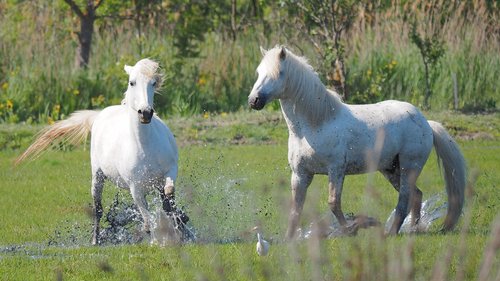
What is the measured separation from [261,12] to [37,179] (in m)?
11.2

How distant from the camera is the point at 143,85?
9055 millimetres

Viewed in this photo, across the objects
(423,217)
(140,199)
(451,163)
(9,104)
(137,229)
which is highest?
(451,163)

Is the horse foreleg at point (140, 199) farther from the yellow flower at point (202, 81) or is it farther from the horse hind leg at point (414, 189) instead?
the yellow flower at point (202, 81)

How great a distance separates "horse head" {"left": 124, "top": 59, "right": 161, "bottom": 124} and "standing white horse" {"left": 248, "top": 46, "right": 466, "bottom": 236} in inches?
31.3

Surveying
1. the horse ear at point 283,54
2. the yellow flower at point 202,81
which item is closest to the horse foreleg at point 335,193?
the horse ear at point 283,54

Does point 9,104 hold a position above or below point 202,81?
below

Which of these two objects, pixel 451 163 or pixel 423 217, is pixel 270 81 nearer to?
pixel 451 163

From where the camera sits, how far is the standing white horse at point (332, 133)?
362 inches

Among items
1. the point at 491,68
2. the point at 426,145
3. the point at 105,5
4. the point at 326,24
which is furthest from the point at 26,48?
the point at 426,145

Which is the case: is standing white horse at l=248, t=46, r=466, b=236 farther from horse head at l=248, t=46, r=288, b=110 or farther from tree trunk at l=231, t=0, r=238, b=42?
tree trunk at l=231, t=0, r=238, b=42

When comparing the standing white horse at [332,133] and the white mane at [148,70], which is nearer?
the white mane at [148,70]

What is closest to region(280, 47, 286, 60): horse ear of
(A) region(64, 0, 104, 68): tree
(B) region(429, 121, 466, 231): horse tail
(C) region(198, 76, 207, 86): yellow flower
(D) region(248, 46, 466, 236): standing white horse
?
(D) region(248, 46, 466, 236): standing white horse

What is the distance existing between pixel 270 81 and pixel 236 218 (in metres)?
1.89

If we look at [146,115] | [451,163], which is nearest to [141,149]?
[146,115]
